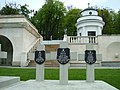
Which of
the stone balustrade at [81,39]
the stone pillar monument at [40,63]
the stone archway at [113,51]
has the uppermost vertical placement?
the stone balustrade at [81,39]

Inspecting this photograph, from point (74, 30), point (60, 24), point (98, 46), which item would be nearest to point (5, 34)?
point (98, 46)

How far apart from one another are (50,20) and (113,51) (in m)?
25.7

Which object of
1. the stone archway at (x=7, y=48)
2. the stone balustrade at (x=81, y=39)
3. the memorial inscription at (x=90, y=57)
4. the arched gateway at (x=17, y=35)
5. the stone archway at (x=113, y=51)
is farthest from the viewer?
the stone archway at (x=7, y=48)

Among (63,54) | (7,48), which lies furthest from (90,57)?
(7,48)

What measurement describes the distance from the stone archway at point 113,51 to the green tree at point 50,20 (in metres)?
24.3

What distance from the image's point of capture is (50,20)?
4844cm

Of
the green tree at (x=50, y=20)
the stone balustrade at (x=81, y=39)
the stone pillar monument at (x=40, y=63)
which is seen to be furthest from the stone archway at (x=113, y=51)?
the green tree at (x=50, y=20)

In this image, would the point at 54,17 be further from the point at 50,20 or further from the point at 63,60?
the point at 63,60

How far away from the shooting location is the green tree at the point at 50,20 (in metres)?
47.9

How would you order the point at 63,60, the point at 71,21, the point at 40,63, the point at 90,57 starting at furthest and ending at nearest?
the point at 71,21 < the point at 40,63 < the point at 90,57 < the point at 63,60

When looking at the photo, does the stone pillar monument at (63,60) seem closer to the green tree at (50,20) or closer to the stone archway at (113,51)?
the stone archway at (113,51)

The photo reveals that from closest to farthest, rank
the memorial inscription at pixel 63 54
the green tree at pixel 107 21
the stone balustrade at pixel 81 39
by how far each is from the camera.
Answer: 1. the memorial inscription at pixel 63 54
2. the stone balustrade at pixel 81 39
3. the green tree at pixel 107 21

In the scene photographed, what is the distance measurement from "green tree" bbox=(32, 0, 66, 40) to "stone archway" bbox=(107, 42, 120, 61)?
79.6ft

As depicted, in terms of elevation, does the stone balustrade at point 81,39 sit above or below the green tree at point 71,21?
below
